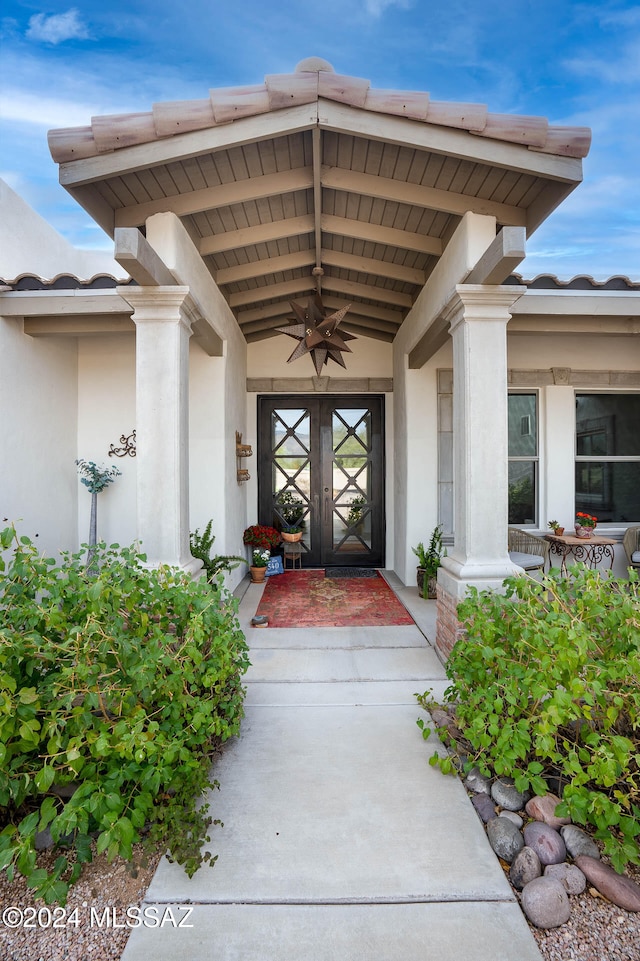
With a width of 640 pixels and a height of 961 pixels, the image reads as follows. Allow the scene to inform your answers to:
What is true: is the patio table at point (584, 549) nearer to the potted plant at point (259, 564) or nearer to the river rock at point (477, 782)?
the potted plant at point (259, 564)

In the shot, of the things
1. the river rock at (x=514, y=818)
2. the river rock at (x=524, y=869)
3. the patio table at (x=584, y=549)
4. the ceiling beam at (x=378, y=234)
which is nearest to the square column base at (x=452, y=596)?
the river rock at (x=514, y=818)

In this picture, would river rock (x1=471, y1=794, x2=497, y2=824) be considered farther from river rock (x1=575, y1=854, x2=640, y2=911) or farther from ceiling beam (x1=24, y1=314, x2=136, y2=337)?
ceiling beam (x1=24, y1=314, x2=136, y2=337)

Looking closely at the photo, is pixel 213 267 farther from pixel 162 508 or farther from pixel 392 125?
pixel 162 508

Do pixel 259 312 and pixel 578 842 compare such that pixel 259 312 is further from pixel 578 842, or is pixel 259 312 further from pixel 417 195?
pixel 578 842

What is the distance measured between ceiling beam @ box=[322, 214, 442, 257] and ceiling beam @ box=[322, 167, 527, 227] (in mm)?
466

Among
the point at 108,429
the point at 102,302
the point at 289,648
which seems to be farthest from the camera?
the point at 108,429

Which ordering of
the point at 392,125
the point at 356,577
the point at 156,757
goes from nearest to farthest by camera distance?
the point at 156,757 < the point at 392,125 < the point at 356,577

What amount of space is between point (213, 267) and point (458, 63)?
3545 mm

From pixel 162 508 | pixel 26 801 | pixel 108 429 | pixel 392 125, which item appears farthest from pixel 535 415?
pixel 26 801

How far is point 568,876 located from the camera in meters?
1.55

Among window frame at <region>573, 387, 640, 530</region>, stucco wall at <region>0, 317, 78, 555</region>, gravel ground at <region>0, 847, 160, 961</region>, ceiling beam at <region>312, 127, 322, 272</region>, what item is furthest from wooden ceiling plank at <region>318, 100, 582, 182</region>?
gravel ground at <region>0, 847, 160, 961</region>

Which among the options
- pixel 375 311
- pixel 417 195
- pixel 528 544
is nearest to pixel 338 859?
pixel 417 195

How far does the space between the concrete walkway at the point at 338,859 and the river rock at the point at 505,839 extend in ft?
0.12

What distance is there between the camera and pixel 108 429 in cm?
491
